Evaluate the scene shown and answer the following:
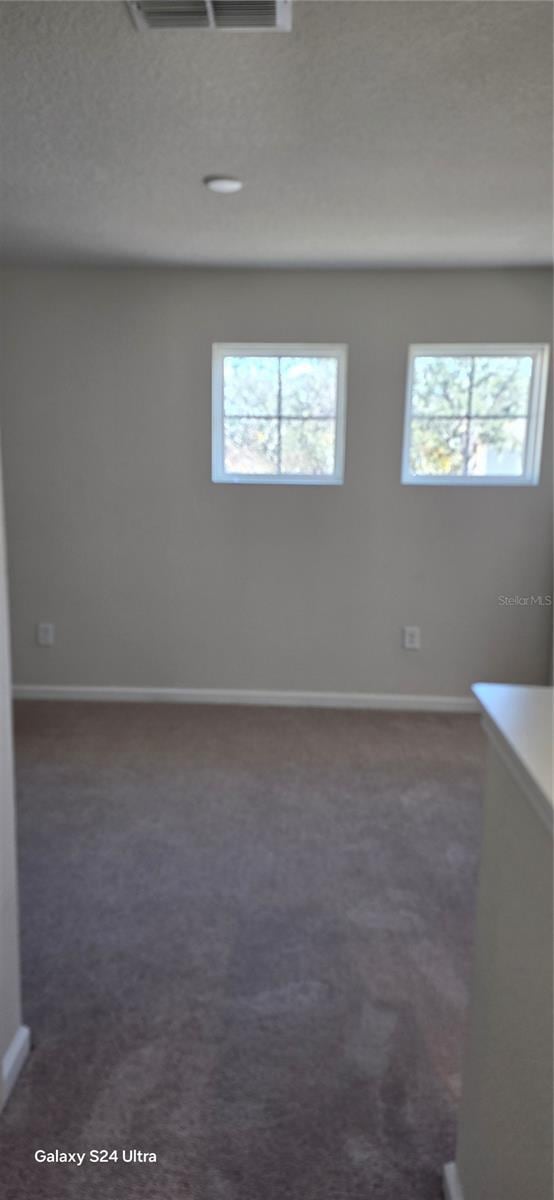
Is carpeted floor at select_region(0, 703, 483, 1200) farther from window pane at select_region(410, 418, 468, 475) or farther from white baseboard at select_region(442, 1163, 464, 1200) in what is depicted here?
window pane at select_region(410, 418, 468, 475)

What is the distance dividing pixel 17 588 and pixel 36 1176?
10.2 ft

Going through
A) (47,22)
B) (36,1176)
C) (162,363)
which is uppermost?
(47,22)

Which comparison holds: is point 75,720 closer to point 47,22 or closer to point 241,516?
point 241,516

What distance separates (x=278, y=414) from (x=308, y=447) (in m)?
0.24

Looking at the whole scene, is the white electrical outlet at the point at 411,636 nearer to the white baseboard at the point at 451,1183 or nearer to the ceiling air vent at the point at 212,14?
the white baseboard at the point at 451,1183

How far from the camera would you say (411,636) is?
4062mm

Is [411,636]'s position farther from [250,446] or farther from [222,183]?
[222,183]

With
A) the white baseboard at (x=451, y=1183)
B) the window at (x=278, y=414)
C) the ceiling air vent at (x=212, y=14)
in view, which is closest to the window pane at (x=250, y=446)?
the window at (x=278, y=414)

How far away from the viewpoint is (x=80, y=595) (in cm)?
412

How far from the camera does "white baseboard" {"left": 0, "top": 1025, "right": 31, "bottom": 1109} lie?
156 cm

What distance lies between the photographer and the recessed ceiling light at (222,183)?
2396 millimetres

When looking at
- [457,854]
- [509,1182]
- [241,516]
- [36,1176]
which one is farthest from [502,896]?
[241,516]

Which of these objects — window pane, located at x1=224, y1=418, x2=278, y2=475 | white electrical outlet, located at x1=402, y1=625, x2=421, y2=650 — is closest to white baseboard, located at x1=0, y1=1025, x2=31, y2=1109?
white electrical outlet, located at x1=402, y1=625, x2=421, y2=650

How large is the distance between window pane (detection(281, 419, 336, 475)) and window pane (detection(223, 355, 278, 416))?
0.15 meters
